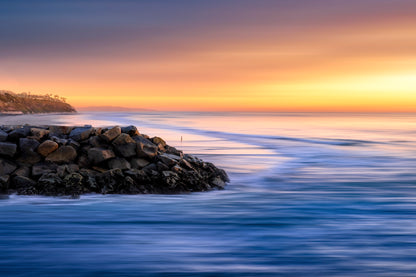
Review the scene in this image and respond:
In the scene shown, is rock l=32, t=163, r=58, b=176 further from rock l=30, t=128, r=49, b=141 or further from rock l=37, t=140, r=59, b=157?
rock l=30, t=128, r=49, b=141

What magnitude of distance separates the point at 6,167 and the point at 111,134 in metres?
2.43

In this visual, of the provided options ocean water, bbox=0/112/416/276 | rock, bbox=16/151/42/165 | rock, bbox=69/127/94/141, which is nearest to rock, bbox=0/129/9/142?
rock, bbox=16/151/42/165

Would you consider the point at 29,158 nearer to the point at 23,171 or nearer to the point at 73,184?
the point at 23,171

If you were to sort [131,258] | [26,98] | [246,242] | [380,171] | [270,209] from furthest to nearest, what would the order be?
[26,98] < [380,171] < [270,209] < [246,242] < [131,258]

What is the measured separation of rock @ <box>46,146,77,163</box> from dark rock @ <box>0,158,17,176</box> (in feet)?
2.46

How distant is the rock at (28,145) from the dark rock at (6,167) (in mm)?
430

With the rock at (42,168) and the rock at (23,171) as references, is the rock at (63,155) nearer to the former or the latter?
the rock at (42,168)

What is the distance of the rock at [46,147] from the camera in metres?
11.2

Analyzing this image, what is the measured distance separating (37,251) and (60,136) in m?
5.26

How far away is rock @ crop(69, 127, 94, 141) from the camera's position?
12.0 m

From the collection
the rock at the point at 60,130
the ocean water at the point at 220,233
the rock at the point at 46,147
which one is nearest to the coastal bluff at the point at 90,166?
the rock at the point at 46,147

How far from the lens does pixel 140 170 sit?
36.9 feet

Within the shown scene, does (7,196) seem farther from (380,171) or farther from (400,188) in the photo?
(380,171)

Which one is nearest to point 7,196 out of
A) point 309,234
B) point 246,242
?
point 246,242
